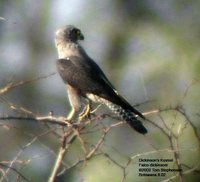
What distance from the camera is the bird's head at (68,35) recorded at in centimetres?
723

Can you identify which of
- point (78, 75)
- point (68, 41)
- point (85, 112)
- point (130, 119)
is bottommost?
point (85, 112)

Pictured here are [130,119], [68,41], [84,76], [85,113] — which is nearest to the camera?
[130,119]

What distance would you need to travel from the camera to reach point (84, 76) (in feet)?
22.6

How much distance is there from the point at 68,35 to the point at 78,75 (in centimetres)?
52

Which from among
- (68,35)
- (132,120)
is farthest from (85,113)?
(68,35)

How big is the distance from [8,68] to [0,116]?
635 cm

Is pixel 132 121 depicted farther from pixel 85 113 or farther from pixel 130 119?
pixel 85 113

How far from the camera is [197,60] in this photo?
12.0 meters

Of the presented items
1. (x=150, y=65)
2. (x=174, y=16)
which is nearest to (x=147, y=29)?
(x=174, y=16)

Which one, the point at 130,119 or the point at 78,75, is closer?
the point at 130,119

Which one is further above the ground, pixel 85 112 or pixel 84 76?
pixel 84 76

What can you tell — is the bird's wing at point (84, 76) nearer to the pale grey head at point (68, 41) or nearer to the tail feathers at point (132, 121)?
the pale grey head at point (68, 41)

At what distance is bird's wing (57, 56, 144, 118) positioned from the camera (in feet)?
21.8

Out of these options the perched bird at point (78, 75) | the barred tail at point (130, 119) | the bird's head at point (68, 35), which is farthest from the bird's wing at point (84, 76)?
the barred tail at point (130, 119)
